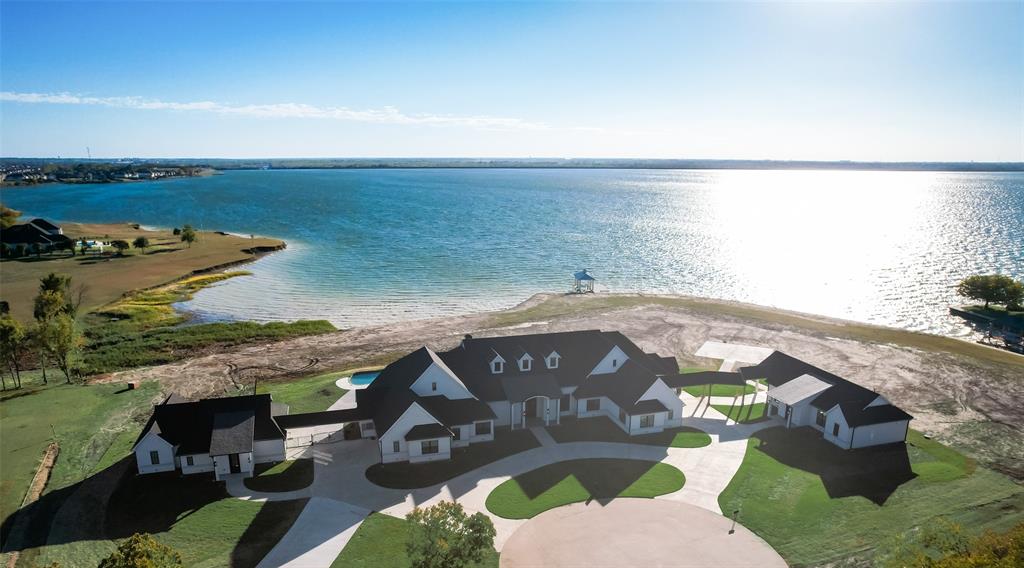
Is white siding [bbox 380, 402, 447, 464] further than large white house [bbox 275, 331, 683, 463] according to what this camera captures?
No

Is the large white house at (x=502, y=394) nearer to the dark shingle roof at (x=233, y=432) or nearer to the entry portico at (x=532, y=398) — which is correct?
the entry portico at (x=532, y=398)

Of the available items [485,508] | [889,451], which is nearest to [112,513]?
[485,508]

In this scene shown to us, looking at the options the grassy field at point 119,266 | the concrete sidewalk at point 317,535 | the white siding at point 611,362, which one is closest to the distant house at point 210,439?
the concrete sidewalk at point 317,535

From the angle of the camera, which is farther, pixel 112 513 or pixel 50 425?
pixel 50 425

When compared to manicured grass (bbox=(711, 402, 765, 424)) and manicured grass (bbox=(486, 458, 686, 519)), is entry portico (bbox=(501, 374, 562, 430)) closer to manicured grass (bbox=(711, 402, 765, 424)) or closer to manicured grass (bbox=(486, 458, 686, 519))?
manicured grass (bbox=(486, 458, 686, 519))

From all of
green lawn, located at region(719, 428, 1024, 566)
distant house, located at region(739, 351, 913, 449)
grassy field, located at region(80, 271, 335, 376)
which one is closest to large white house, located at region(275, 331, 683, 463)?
distant house, located at region(739, 351, 913, 449)

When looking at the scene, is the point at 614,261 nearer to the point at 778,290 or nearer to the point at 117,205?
the point at 778,290

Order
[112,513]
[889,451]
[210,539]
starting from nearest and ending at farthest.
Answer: [210,539], [112,513], [889,451]
